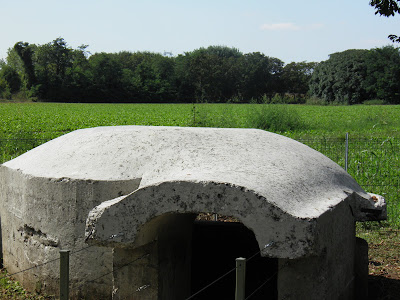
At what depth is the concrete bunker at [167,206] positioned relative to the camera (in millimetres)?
4305

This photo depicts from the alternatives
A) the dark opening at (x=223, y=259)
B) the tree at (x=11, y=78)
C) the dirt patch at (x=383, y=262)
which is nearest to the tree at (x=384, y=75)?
the tree at (x=11, y=78)

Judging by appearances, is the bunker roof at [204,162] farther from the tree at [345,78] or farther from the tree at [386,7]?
the tree at [345,78]

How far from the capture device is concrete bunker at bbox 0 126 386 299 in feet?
A: 14.1

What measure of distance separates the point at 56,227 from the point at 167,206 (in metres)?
1.88

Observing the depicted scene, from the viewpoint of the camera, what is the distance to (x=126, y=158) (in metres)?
5.65

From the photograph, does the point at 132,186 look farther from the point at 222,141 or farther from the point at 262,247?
the point at 262,247

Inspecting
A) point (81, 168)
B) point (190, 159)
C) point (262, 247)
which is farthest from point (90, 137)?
point (262, 247)

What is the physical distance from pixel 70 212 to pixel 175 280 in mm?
1321

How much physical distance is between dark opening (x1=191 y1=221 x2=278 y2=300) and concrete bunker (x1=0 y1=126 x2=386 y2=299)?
0.83 m

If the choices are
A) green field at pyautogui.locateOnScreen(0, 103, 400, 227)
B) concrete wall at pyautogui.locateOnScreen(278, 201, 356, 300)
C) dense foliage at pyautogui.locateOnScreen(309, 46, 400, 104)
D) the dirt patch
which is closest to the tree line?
dense foliage at pyautogui.locateOnScreen(309, 46, 400, 104)

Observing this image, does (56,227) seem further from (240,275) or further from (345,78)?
(345,78)

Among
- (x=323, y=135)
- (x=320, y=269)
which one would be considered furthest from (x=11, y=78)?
(x=320, y=269)

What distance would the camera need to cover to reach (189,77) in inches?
2975

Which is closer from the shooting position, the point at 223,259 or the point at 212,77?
the point at 223,259
